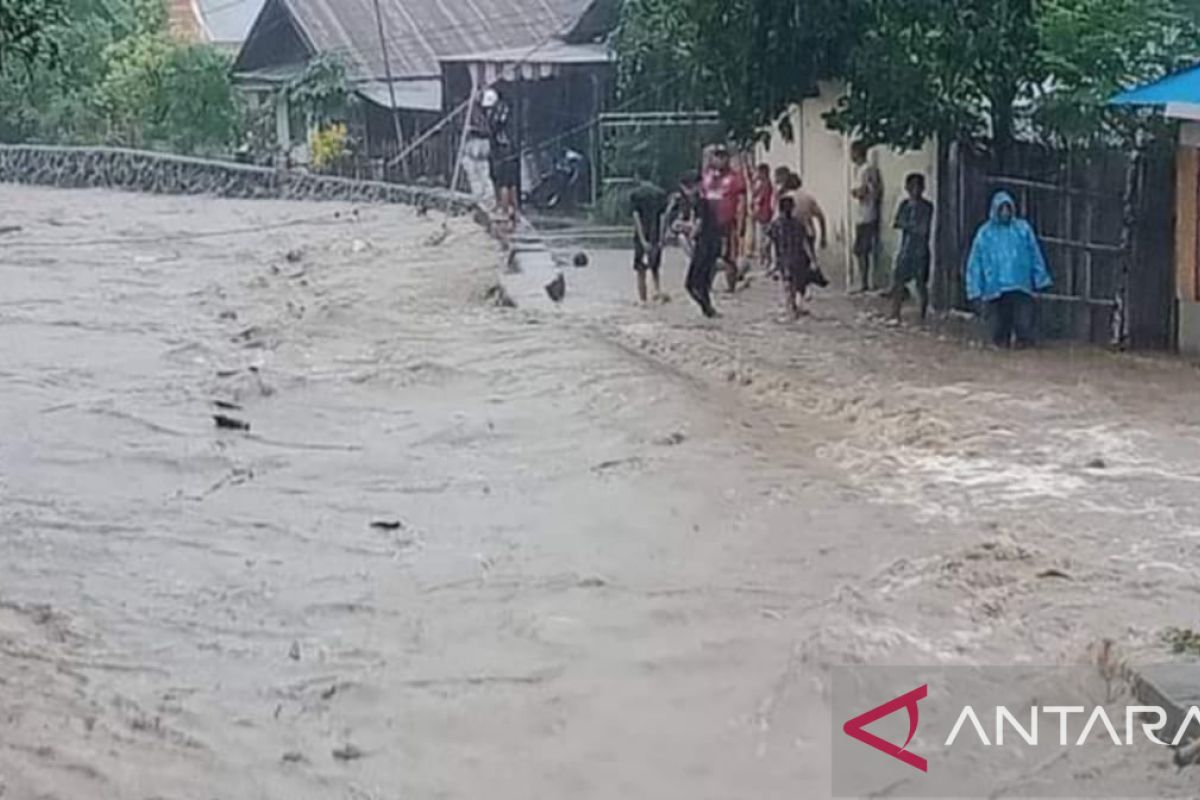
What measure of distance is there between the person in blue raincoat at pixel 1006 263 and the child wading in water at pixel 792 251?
217 centimetres

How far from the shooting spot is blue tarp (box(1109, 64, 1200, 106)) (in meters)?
13.4

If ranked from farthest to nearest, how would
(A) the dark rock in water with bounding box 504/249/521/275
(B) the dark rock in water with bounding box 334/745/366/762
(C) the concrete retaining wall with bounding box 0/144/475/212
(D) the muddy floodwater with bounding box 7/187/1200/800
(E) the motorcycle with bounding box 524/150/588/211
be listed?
1. (C) the concrete retaining wall with bounding box 0/144/475/212
2. (E) the motorcycle with bounding box 524/150/588/211
3. (A) the dark rock in water with bounding box 504/249/521/275
4. (D) the muddy floodwater with bounding box 7/187/1200/800
5. (B) the dark rock in water with bounding box 334/745/366/762

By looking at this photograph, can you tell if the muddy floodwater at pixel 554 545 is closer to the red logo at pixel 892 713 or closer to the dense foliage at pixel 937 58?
the red logo at pixel 892 713

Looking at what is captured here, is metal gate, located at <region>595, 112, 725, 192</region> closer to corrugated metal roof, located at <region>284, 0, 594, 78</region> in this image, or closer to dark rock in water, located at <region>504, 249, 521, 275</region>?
dark rock in water, located at <region>504, 249, 521, 275</region>

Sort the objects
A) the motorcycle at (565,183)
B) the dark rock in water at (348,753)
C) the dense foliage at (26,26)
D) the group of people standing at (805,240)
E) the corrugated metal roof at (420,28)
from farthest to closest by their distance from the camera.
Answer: the corrugated metal roof at (420,28)
the motorcycle at (565,183)
the group of people standing at (805,240)
the dense foliage at (26,26)
the dark rock in water at (348,753)

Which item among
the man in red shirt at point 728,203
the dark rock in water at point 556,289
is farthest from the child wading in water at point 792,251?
the dark rock in water at point 556,289

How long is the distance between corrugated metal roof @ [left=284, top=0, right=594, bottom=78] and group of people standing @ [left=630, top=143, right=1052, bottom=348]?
15.5 m

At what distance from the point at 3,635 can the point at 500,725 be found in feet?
9.17

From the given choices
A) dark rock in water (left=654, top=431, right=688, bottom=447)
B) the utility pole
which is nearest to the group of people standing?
dark rock in water (left=654, top=431, right=688, bottom=447)

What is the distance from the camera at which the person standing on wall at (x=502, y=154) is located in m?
27.0

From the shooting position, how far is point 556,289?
20031 mm

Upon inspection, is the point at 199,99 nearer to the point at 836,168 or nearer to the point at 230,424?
the point at 836,168

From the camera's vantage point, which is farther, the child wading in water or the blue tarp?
the child wading in water

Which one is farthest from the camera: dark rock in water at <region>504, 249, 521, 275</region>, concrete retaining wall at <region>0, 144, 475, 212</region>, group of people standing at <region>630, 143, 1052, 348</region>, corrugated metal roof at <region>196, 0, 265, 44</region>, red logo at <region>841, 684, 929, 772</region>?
corrugated metal roof at <region>196, 0, 265, 44</region>
